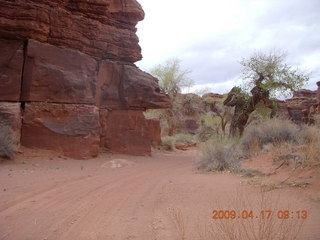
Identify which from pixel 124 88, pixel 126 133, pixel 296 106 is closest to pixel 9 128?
pixel 126 133

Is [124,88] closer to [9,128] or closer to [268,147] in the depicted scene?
[9,128]

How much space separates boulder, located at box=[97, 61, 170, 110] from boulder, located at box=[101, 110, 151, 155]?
48 cm

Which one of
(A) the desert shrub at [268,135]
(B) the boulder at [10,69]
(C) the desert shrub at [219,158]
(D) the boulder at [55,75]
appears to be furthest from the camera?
(D) the boulder at [55,75]

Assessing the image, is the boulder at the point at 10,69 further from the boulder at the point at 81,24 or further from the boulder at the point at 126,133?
the boulder at the point at 126,133

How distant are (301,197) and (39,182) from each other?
5346 mm

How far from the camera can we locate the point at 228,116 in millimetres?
28562

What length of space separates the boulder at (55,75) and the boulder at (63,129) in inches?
15.3

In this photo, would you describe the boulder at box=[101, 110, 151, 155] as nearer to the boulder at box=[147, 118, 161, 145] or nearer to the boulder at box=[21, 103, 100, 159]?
the boulder at box=[21, 103, 100, 159]

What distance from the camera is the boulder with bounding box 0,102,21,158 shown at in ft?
28.4

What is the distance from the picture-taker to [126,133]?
1396 cm

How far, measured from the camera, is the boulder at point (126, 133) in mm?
13594

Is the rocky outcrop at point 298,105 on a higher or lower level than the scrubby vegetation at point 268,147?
higher

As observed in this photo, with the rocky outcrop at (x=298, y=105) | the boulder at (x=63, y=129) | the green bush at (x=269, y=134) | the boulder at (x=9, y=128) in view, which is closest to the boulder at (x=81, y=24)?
the boulder at (x=63, y=129)

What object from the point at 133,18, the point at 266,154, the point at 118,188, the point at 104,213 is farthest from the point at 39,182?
the point at 133,18
